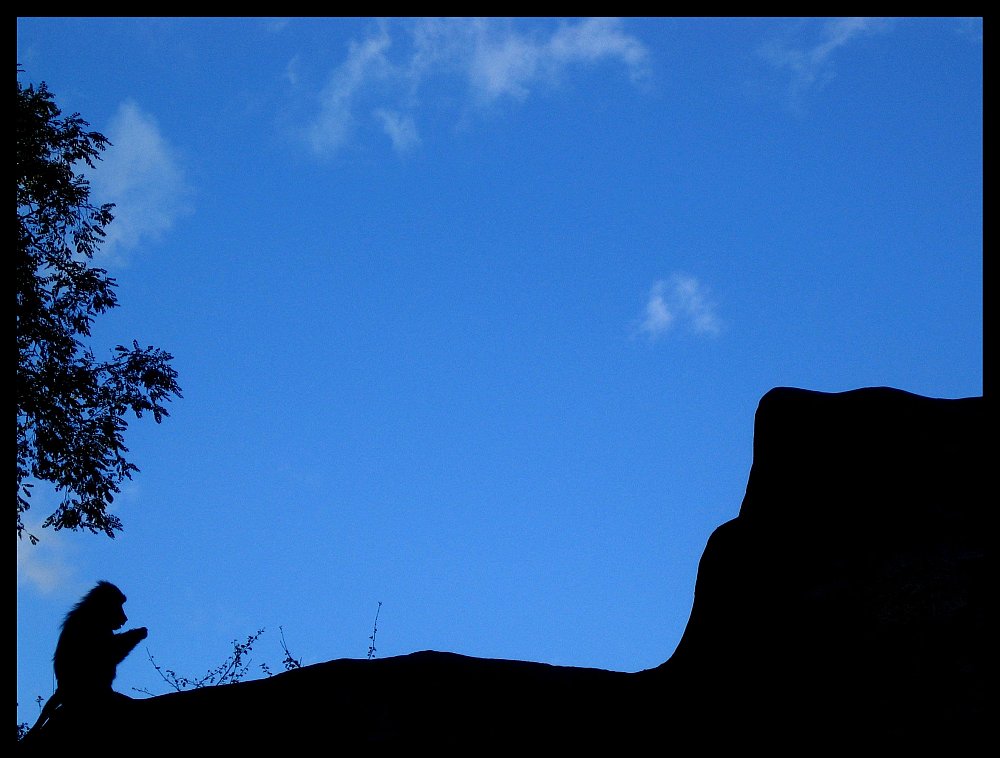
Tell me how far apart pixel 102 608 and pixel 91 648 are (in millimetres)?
458

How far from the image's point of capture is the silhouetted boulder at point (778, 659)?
21.2ft

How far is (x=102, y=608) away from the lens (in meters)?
9.00

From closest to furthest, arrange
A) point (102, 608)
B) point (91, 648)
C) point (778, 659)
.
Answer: point (778, 659), point (91, 648), point (102, 608)

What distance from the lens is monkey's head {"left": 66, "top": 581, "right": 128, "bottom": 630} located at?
8930mm

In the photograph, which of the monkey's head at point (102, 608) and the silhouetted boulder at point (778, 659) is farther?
the monkey's head at point (102, 608)

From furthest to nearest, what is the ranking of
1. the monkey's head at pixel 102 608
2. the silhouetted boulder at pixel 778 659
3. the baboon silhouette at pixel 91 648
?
the monkey's head at pixel 102 608 → the baboon silhouette at pixel 91 648 → the silhouetted boulder at pixel 778 659

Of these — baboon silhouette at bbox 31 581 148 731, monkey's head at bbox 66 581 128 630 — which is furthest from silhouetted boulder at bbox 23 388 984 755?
monkey's head at bbox 66 581 128 630

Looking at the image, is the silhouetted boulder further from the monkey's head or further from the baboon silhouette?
the monkey's head

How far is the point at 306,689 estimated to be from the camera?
325 inches

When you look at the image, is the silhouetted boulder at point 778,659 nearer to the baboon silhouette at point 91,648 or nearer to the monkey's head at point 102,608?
the baboon silhouette at point 91,648

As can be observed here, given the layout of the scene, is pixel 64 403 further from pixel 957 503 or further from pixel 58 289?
pixel 957 503

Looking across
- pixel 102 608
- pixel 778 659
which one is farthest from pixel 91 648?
pixel 778 659

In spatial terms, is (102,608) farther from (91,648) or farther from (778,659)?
(778,659)

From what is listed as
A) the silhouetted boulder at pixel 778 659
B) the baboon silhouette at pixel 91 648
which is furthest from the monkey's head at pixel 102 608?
the silhouetted boulder at pixel 778 659
